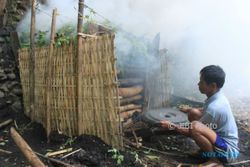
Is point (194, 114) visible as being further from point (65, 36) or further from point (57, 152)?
point (65, 36)

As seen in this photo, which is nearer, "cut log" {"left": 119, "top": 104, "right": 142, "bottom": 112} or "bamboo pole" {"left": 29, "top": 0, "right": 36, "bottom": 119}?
"bamboo pole" {"left": 29, "top": 0, "right": 36, "bottom": 119}

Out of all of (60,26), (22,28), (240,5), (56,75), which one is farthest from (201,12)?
(56,75)

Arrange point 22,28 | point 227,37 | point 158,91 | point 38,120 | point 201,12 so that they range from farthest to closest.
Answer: point 227,37 < point 201,12 < point 22,28 < point 158,91 < point 38,120

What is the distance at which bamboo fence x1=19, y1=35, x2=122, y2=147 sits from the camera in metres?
5.51

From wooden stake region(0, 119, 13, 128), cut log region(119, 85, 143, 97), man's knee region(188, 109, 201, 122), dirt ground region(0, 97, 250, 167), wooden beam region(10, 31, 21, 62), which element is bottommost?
dirt ground region(0, 97, 250, 167)

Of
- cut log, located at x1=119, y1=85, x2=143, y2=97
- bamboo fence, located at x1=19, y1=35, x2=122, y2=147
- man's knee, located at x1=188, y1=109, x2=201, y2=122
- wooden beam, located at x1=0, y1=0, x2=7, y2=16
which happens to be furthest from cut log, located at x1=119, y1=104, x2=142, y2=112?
wooden beam, located at x1=0, y1=0, x2=7, y2=16

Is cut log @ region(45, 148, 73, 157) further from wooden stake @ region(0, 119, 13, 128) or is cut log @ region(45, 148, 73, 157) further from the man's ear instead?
the man's ear

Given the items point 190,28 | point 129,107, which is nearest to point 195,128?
point 129,107

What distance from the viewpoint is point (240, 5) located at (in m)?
11.7

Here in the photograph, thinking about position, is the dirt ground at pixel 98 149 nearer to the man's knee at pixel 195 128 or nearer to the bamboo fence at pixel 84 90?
the bamboo fence at pixel 84 90

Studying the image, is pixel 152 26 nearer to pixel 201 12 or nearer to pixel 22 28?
pixel 201 12

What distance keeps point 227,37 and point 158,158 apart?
8.09m

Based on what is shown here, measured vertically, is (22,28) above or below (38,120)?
above

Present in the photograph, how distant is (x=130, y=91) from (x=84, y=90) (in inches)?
77.2
